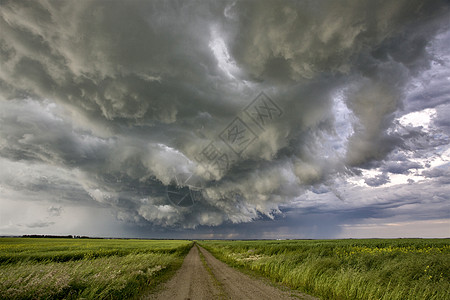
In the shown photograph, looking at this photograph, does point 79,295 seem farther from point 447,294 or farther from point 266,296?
point 447,294

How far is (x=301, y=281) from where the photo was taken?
13.5 metres

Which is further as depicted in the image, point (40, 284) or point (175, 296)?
point (175, 296)

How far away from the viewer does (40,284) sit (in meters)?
8.82

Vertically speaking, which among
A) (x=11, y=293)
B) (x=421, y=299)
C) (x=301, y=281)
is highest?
(x=11, y=293)

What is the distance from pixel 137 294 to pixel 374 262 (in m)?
14.8

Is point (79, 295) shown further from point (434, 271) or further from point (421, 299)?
point (434, 271)

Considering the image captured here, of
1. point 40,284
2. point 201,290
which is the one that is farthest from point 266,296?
point 40,284

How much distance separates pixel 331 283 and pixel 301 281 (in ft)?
7.13

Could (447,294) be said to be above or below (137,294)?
above

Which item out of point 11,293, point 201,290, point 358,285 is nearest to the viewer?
point 11,293

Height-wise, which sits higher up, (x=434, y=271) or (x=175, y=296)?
(x=434, y=271)

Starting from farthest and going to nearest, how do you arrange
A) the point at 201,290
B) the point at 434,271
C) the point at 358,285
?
1. the point at 201,290
2. the point at 434,271
3. the point at 358,285

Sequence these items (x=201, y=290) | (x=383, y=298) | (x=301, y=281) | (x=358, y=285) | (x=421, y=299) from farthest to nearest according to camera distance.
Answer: (x=301, y=281), (x=201, y=290), (x=358, y=285), (x=383, y=298), (x=421, y=299)

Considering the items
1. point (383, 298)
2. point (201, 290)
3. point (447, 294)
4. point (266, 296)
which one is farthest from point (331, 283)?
point (201, 290)
